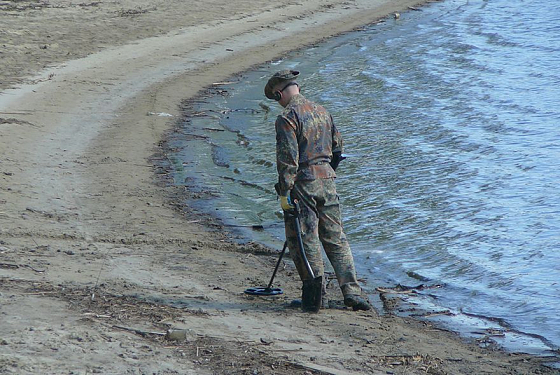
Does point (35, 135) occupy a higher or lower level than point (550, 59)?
higher

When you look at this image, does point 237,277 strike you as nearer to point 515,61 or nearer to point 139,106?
point 139,106

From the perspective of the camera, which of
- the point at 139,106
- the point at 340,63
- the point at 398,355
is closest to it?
the point at 398,355

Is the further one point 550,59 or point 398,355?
point 550,59

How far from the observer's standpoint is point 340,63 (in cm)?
2222

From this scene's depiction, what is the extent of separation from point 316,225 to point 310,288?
0.53 m

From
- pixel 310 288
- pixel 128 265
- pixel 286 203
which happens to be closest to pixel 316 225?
pixel 286 203

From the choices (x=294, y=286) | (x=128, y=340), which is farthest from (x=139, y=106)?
(x=128, y=340)

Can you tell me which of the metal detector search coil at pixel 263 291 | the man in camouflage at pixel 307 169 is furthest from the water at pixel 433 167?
the man in camouflage at pixel 307 169

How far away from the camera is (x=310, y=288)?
24.3 feet

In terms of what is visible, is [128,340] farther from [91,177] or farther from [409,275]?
[91,177]

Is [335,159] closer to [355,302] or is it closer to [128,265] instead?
[355,302]

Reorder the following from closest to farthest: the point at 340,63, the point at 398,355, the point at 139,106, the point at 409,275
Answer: the point at 398,355 < the point at 409,275 < the point at 139,106 < the point at 340,63

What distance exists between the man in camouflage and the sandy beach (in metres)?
0.61

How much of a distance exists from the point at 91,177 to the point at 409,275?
187 inches
